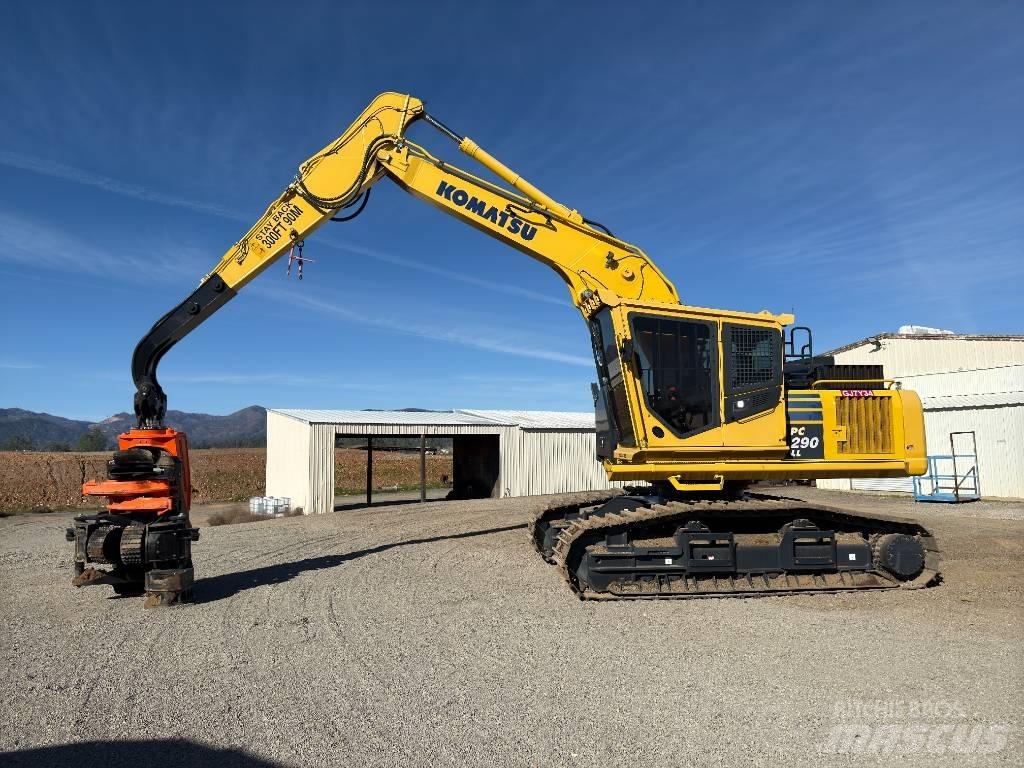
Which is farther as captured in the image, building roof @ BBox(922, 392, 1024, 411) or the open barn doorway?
the open barn doorway

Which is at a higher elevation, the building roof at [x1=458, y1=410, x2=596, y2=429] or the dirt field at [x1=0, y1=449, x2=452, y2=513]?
the building roof at [x1=458, y1=410, x2=596, y2=429]

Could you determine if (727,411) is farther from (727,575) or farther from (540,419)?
(540,419)

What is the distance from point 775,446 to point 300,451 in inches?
679

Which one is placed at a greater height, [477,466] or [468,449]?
[468,449]

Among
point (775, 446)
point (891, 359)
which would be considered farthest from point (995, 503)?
point (775, 446)

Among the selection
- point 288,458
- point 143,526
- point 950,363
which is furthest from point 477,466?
point 143,526

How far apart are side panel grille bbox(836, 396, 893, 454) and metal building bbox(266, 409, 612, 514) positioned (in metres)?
16.3

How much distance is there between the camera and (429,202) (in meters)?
11.3

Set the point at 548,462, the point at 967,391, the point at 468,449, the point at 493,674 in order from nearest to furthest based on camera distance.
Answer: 1. the point at 493,674
2. the point at 967,391
3. the point at 548,462
4. the point at 468,449

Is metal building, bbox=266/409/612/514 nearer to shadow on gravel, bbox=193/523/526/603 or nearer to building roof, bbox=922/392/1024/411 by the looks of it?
shadow on gravel, bbox=193/523/526/603

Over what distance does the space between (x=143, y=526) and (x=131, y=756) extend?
16.9 feet

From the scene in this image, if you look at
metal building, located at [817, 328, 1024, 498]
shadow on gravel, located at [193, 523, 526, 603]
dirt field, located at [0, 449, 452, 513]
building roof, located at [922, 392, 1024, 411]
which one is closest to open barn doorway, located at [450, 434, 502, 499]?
dirt field, located at [0, 449, 452, 513]

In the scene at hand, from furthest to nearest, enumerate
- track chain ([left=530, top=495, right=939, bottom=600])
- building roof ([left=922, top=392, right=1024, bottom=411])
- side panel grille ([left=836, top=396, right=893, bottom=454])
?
building roof ([left=922, top=392, right=1024, bottom=411])
side panel grille ([left=836, top=396, right=893, bottom=454])
track chain ([left=530, top=495, right=939, bottom=600])

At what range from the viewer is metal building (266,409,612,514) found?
23094mm
